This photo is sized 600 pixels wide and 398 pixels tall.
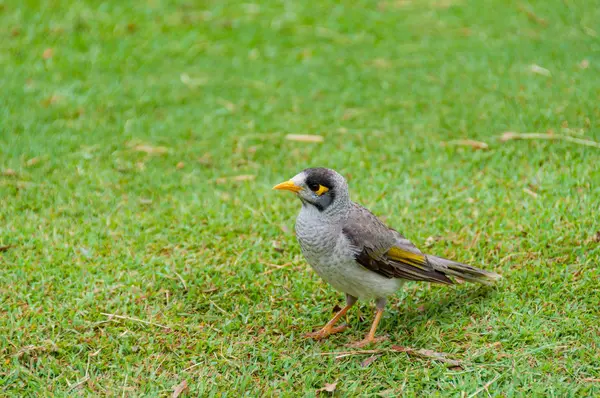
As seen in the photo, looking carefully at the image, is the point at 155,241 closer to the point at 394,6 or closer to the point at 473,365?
the point at 473,365

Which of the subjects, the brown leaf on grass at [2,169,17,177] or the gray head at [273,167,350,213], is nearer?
the gray head at [273,167,350,213]

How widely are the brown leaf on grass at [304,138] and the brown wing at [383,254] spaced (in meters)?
2.70

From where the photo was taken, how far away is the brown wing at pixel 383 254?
4941mm

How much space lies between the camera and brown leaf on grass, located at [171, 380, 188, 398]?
4453mm

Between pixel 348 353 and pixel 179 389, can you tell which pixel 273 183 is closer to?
pixel 348 353

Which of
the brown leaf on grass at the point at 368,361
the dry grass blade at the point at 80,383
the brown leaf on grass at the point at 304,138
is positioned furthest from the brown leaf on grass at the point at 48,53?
the brown leaf on grass at the point at 368,361

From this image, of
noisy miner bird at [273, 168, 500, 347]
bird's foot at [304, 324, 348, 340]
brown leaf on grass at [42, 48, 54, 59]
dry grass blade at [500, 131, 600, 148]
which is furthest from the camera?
brown leaf on grass at [42, 48, 54, 59]

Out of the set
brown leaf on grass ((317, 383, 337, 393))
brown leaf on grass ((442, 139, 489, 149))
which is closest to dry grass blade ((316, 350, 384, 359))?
brown leaf on grass ((317, 383, 337, 393))

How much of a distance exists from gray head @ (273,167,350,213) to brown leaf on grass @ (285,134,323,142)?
2755 mm

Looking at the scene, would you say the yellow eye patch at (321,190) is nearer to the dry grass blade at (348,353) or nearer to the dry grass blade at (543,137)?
the dry grass blade at (348,353)

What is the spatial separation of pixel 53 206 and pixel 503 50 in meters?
5.98

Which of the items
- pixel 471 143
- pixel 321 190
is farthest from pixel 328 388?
pixel 471 143

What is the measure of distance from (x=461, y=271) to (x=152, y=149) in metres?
3.80

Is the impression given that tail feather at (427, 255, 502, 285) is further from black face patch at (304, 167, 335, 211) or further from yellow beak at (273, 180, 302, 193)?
yellow beak at (273, 180, 302, 193)
